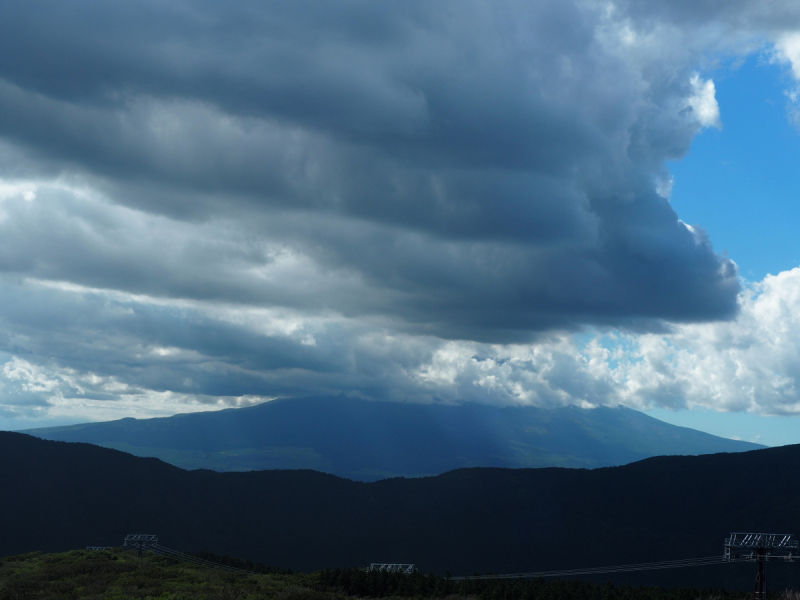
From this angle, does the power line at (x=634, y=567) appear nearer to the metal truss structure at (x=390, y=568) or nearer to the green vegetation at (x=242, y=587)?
the metal truss structure at (x=390, y=568)

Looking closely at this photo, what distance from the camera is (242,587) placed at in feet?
174

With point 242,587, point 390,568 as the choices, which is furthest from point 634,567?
point 242,587

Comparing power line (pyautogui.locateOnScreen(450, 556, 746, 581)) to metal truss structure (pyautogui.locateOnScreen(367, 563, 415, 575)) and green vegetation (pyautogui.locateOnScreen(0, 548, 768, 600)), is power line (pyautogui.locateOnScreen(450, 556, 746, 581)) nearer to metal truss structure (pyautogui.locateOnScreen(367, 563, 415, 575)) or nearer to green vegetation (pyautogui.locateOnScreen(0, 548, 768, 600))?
metal truss structure (pyautogui.locateOnScreen(367, 563, 415, 575))

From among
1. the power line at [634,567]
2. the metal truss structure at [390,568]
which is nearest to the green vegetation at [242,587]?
the metal truss structure at [390,568]

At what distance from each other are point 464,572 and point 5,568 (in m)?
149

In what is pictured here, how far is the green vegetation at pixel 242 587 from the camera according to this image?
47.9 metres

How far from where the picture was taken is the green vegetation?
1886 inches

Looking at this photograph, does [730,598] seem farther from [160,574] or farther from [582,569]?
[582,569]

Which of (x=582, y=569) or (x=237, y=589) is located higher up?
(x=237, y=589)

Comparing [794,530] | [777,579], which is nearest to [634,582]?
[777,579]

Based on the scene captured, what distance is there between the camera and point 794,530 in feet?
648

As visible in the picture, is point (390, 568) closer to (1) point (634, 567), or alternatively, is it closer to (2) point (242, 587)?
(2) point (242, 587)

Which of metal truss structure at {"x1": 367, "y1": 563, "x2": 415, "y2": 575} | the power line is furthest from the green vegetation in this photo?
the power line

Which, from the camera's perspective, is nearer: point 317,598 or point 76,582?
point 317,598
